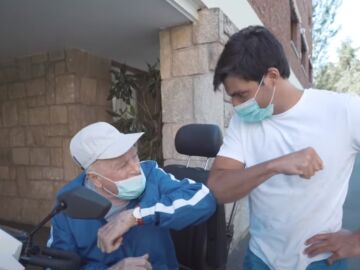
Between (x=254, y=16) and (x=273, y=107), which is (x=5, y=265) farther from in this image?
(x=254, y=16)

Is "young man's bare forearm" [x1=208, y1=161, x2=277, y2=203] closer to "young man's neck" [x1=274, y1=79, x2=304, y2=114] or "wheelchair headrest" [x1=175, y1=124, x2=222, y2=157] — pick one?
"young man's neck" [x1=274, y1=79, x2=304, y2=114]

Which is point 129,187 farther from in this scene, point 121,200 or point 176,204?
point 176,204

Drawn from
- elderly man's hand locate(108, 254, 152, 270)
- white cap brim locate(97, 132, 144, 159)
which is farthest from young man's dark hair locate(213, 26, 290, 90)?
elderly man's hand locate(108, 254, 152, 270)

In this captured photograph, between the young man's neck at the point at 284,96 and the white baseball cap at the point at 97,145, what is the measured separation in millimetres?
643

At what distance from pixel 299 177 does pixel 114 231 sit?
2.44 feet

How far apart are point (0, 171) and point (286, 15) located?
6997 mm

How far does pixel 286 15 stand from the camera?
887cm

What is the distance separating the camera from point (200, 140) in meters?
2.19

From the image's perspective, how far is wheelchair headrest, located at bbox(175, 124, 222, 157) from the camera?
2158mm

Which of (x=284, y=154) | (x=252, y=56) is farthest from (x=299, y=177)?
(x=252, y=56)

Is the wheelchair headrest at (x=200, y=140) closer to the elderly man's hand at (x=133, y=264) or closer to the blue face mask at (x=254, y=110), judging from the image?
the blue face mask at (x=254, y=110)

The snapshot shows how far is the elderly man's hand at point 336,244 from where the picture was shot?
1.39m

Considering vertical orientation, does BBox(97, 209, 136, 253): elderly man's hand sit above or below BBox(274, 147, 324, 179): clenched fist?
below

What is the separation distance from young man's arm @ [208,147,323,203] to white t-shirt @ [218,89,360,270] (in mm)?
66
